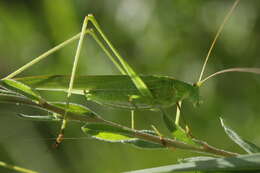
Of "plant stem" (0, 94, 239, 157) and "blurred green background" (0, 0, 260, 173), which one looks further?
"blurred green background" (0, 0, 260, 173)

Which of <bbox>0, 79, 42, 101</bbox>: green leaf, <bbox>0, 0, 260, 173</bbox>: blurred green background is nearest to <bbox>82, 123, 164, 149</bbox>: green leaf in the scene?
<bbox>0, 79, 42, 101</bbox>: green leaf

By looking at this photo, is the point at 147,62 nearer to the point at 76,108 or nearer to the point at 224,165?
the point at 76,108

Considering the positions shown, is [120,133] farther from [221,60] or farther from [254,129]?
[221,60]

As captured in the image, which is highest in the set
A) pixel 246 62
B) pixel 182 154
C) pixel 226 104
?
pixel 246 62

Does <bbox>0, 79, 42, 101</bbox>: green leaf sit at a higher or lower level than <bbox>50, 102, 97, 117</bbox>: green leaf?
higher

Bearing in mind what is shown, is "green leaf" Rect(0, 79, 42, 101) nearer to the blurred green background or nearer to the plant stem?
the plant stem

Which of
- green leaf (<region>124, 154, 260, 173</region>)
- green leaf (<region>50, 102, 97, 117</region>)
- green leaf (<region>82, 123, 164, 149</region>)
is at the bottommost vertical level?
green leaf (<region>124, 154, 260, 173</region>)

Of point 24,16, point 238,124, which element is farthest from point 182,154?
point 24,16
